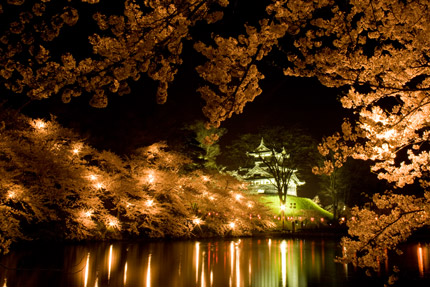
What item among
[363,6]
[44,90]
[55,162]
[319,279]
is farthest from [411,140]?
[55,162]

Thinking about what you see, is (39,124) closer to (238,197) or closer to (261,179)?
(238,197)

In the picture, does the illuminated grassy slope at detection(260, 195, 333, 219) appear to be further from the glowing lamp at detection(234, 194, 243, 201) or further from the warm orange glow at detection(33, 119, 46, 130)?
the warm orange glow at detection(33, 119, 46, 130)

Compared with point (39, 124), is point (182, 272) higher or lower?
lower

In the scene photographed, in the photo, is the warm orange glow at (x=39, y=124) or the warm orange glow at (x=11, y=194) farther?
the warm orange glow at (x=39, y=124)

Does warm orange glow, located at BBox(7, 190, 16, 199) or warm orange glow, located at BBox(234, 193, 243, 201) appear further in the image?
warm orange glow, located at BBox(234, 193, 243, 201)

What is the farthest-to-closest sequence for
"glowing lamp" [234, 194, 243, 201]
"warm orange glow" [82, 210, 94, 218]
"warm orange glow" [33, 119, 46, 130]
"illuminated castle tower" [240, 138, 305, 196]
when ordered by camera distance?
1. "illuminated castle tower" [240, 138, 305, 196]
2. "glowing lamp" [234, 194, 243, 201]
3. "warm orange glow" [33, 119, 46, 130]
4. "warm orange glow" [82, 210, 94, 218]

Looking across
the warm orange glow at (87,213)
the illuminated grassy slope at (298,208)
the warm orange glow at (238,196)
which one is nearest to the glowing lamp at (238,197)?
the warm orange glow at (238,196)

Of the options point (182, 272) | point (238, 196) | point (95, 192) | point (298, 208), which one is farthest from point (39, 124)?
point (298, 208)

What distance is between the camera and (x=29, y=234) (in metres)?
13.0

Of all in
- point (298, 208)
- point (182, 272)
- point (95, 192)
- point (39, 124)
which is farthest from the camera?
point (298, 208)

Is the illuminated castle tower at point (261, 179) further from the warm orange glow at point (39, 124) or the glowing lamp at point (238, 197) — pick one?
the warm orange glow at point (39, 124)

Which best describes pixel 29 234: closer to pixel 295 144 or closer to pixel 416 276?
pixel 416 276

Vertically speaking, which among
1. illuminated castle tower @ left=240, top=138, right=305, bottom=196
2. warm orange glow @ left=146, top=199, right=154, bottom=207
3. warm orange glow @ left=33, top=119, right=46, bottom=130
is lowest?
warm orange glow @ left=146, top=199, right=154, bottom=207

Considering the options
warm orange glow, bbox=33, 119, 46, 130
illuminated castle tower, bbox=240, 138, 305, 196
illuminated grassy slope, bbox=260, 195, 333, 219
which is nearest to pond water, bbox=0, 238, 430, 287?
warm orange glow, bbox=33, 119, 46, 130
